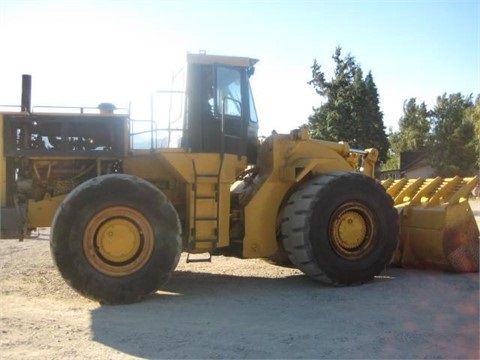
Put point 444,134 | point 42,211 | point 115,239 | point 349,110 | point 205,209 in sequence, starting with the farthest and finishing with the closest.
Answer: point 444,134
point 349,110
point 205,209
point 42,211
point 115,239

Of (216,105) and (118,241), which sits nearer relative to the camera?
(118,241)

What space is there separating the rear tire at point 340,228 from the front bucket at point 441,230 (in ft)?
3.07

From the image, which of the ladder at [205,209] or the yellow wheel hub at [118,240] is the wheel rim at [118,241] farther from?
the ladder at [205,209]

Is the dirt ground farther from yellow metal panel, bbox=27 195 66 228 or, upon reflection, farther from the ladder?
yellow metal panel, bbox=27 195 66 228

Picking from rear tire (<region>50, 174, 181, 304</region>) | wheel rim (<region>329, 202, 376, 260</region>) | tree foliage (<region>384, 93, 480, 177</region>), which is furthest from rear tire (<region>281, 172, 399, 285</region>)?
tree foliage (<region>384, 93, 480, 177</region>)

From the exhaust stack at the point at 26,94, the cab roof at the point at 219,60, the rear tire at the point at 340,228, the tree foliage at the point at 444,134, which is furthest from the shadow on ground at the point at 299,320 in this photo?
the tree foliage at the point at 444,134

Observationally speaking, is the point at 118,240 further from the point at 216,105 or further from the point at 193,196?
the point at 216,105

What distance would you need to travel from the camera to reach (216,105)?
25.6 feet

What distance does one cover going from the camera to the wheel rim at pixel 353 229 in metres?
7.68

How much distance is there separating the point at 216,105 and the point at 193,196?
1.37m

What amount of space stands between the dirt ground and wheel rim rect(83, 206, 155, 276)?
1.64ft

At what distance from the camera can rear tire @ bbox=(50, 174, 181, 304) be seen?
21.1ft

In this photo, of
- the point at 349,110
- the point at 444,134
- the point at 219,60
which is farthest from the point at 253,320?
the point at 444,134

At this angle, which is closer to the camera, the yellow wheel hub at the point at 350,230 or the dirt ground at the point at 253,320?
the dirt ground at the point at 253,320
